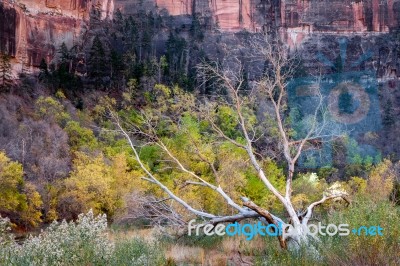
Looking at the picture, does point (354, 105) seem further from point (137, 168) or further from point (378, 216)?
point (378, 216)

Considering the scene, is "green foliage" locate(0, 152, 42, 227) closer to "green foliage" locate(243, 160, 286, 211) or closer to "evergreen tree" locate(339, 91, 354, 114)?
"green foliage" locate(243, 160, 286, 211)

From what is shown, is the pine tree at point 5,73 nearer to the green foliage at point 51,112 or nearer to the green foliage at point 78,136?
the green foliage at point 51,112

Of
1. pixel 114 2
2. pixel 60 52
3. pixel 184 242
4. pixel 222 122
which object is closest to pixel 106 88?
pixel 60 52

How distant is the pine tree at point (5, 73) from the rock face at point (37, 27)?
99 centimetres

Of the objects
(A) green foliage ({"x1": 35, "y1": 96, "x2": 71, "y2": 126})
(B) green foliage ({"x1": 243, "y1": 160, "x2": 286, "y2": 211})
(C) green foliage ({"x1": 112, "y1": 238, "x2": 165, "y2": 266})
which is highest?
(A) green foliage ({"x1": 35, "y1": 96, "x2": 71, "y2": 126})

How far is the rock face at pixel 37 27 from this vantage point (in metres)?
40.0

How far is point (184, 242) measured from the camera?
9938mm

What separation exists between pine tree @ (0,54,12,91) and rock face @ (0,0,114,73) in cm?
99

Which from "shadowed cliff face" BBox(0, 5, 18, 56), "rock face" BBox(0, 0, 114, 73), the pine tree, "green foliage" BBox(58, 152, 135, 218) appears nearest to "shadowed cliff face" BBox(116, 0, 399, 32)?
"rock face" BBox(0, 0, 114, 73)

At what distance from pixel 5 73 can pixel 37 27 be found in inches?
337

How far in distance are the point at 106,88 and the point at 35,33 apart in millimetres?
9018

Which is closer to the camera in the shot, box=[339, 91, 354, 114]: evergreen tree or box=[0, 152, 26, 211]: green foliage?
box=[0, 152, 26, 211]: green foliage

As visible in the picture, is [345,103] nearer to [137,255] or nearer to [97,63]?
[97,63]

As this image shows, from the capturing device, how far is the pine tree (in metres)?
37.1
